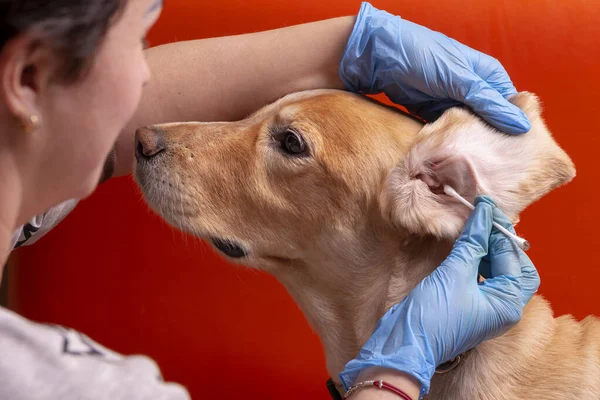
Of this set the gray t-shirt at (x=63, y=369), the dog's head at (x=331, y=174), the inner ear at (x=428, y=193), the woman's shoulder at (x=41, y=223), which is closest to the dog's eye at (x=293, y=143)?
the dog's head at (x=331, y=174)

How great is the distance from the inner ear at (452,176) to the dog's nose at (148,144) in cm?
47

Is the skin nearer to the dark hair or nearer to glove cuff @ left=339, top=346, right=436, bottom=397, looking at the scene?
the dark hair

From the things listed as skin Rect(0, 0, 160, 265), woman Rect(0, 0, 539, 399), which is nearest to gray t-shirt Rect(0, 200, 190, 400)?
woman Rect(0, 0, 539, 399)

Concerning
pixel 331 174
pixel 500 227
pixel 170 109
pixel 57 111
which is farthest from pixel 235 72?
pixel 57 111

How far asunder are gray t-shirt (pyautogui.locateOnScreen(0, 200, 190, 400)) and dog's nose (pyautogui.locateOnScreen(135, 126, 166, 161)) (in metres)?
0.59

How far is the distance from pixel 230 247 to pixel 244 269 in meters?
0.66

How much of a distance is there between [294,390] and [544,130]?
1026mm

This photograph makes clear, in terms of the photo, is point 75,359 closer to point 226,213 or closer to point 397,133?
point 226,213

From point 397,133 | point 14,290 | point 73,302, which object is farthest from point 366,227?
point 14,290

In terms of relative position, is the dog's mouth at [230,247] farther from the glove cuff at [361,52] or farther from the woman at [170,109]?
the glove cuff at [361,52]

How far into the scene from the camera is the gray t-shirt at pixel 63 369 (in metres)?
0.61

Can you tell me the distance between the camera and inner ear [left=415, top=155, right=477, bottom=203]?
1.11 m

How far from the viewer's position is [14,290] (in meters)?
2.12

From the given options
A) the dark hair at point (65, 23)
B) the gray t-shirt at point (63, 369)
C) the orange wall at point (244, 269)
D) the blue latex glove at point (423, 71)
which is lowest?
the orange wall at point (244, 269)
